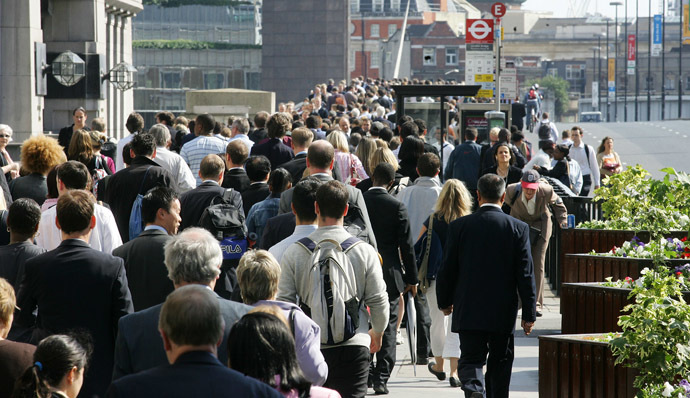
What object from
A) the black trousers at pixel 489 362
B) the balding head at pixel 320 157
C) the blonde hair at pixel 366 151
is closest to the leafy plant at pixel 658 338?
the black trousers at pixel 489 362

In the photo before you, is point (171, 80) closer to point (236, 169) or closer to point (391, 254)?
point (236, 169)

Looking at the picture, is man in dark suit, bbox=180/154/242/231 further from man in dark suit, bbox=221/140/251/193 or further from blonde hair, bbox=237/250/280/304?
blonde hair, bbox=237/250/280/304

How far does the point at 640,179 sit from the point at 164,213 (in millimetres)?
6902

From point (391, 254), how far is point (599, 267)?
9.82ft

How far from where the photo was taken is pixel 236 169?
1014cm

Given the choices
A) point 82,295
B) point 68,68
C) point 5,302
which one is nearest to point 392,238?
point 82,295

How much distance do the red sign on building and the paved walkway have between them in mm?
13481

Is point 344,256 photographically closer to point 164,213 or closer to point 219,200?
point 164,213

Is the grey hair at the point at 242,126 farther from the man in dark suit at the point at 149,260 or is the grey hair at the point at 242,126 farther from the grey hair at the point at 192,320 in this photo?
the grey hair at the point at 192,320

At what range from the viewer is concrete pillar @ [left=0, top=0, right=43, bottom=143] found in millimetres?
22047

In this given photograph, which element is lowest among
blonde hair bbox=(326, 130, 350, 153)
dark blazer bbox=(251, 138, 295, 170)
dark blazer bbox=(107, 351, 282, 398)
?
dark blazer bbox=(107, 351, 282, 398)

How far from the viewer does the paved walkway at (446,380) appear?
919cm

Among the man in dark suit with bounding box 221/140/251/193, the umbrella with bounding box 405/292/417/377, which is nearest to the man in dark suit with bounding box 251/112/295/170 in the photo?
the man in dark suit with bounding box 221/140/251/193

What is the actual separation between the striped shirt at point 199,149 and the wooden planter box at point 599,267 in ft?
12.5
